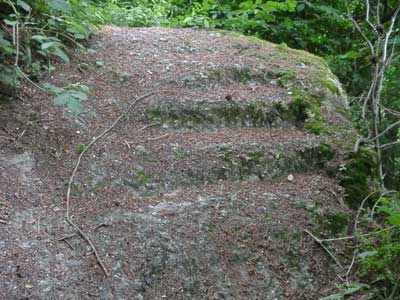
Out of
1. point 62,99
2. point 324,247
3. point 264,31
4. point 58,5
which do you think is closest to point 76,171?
point 62,99

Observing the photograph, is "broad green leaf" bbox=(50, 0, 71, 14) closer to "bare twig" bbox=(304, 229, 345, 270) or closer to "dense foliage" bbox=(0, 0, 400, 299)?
"dense foliage" bbox=(0, 0, 400, 299)

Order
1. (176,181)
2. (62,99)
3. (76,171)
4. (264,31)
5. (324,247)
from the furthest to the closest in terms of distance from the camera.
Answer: (264,31) → (176,181) → (76,171) → (324,247) → (62,99)

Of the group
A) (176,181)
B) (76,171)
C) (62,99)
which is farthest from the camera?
(176,181)

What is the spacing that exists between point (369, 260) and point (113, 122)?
2.21m

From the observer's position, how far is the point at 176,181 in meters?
3.46

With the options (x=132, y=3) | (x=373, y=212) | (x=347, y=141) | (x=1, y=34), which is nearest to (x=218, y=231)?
(x=373, y=212)

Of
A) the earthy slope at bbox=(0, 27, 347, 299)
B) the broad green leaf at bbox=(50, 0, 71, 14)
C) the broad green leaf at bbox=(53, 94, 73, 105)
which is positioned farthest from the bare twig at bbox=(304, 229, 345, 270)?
the broad green leaf at bbox=(50, 0, 71, 14)

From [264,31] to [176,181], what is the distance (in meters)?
3.75

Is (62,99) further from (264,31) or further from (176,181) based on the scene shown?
(264,31)

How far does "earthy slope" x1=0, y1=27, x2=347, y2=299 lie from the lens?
2787 millimetres

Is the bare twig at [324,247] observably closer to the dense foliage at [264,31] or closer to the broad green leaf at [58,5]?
the dense foliage at [264,31]

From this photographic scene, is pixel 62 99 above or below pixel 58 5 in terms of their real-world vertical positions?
below

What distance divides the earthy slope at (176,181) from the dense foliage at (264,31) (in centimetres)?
25

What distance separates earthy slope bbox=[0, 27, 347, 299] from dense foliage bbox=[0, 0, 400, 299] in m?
0.25
